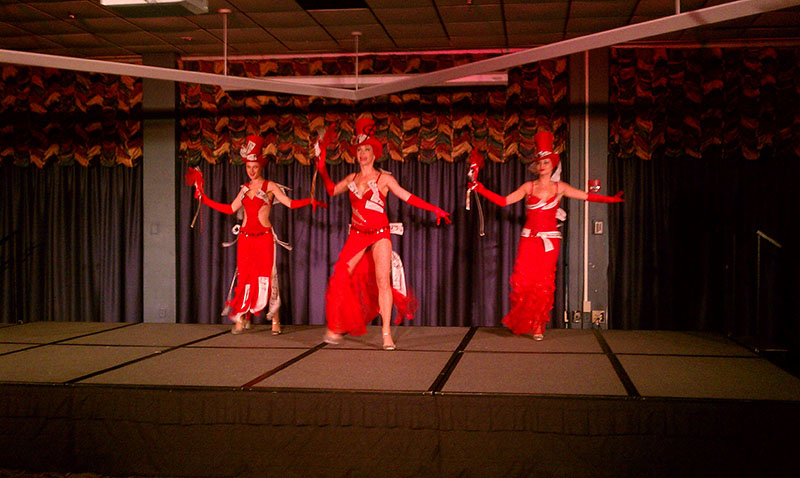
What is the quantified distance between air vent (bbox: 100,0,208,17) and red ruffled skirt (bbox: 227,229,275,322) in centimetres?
180

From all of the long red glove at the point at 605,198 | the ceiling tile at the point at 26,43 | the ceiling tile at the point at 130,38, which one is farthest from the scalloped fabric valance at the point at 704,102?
the ceiling tile at the point at 26,43

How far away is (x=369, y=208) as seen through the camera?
4832 mm

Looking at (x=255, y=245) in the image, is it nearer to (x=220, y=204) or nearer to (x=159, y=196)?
(x=220, y=204)

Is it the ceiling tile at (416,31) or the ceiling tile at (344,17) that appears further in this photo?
the ceiling tile at (416,31)

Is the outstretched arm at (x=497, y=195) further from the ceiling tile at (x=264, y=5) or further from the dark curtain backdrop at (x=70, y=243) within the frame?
the dark curtain backdrop at (x=70, y=243)

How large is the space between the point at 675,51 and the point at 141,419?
5.18 meters

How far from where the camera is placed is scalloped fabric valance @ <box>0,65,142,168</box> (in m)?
6.54

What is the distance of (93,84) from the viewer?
657 cm

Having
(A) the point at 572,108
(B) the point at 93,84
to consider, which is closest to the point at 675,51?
(A) the point at 572,108

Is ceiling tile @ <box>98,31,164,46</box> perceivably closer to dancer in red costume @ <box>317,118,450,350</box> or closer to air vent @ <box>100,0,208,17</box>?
air vent @ <box>100,0,208,17</box>

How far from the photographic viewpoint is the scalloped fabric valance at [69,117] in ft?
21.5

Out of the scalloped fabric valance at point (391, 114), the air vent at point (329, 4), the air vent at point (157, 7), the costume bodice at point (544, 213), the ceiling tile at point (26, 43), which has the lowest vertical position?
the costume bodice at point (544, 213)

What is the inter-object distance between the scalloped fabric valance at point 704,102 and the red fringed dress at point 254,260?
3129mm

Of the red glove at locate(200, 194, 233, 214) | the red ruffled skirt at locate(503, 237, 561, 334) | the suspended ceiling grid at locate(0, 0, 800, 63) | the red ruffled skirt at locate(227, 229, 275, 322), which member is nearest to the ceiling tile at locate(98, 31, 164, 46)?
the suspended ceiling grid at locate(0, 0, 800, 63)
